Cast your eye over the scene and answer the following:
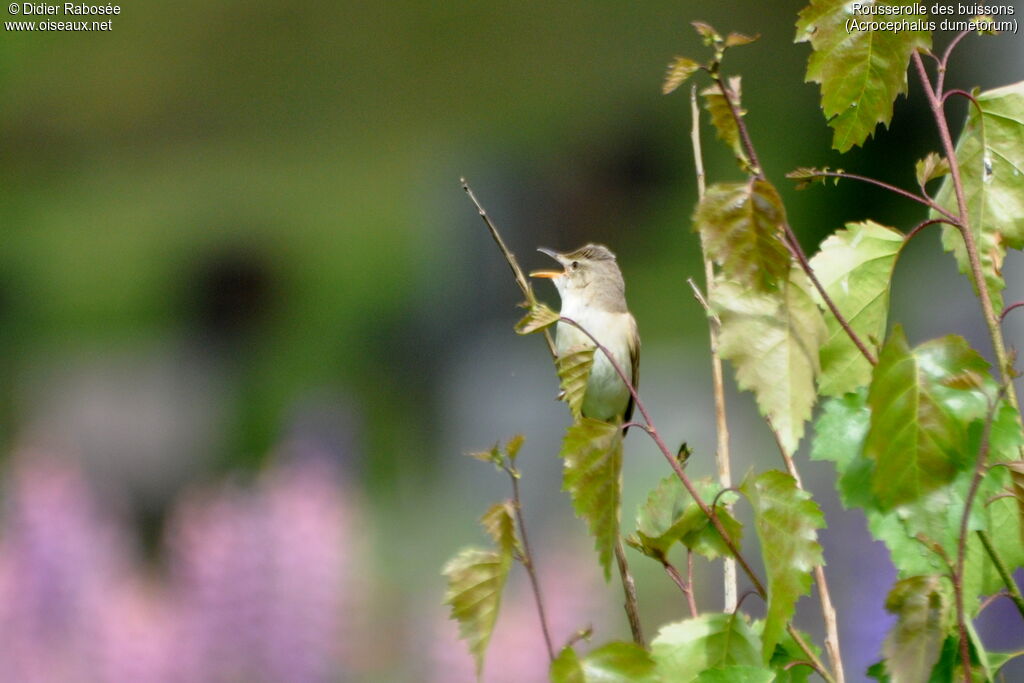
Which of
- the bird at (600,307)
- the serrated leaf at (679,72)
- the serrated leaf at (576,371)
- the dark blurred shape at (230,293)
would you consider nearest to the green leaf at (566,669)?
the serrated leaf at (576,371)

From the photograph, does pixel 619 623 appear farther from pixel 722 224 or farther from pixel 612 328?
pixel 722 224

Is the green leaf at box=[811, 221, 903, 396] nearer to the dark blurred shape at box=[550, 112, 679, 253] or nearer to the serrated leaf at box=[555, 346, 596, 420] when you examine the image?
the serrated leaf at box=[555, 346, 596, 420]

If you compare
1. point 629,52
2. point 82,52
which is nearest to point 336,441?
point 629,52

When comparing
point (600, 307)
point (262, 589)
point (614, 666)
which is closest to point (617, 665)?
point (614, 666)

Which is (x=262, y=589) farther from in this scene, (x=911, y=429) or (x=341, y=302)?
(x=341, y=302)

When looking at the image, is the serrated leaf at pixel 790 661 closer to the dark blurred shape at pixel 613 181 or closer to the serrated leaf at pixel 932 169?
the serrated leaf at pixel 932 169

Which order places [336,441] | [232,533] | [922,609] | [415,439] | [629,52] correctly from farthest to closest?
[629,52]
[415,439]
[336,441]
[232,533]
[922,609]
